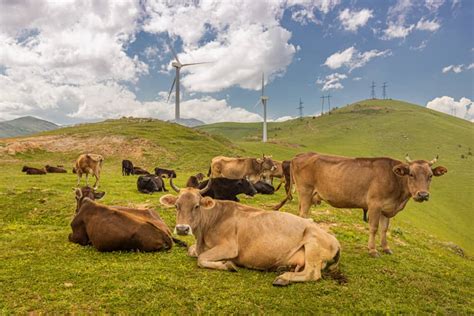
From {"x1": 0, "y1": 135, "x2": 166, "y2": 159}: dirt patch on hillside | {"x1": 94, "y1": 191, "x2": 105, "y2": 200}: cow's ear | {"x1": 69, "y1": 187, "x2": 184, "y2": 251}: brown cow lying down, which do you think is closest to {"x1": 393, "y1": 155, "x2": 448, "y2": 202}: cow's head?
{"x1": 69, "y1": 187, "x2": 184, "y2": 251}: brown cow lying down

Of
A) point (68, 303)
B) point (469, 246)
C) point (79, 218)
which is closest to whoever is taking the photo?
point (68, 303)

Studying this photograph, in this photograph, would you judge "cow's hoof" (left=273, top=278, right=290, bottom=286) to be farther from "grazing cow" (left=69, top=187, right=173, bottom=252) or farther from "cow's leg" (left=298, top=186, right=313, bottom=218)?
"cow's leg" (left=298, top=186, right=313, bottom=218)

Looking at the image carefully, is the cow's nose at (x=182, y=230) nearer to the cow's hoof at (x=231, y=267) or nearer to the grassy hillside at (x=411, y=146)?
the cow's hoof at (x=231, y=267)

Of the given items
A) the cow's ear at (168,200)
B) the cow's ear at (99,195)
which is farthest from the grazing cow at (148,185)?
the cow's ear at (168,200)

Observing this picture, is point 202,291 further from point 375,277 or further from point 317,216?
point 317,216

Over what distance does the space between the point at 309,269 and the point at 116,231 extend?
4303 mm

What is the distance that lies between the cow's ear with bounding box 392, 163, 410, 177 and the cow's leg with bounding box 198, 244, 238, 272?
15.2ft

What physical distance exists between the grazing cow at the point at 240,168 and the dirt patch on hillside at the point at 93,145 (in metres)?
18.1

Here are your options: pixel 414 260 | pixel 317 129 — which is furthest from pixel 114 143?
pixel 317 129

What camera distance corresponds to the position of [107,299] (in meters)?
5.65

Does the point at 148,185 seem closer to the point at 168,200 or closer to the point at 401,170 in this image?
the point at 168,200

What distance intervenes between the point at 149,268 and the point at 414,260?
6.79 meters

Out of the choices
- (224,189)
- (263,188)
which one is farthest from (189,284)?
(263,188)

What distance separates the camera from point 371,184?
375 inches
